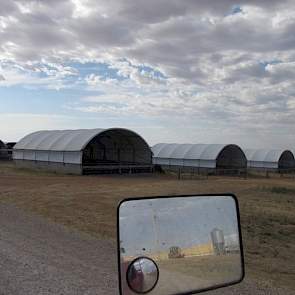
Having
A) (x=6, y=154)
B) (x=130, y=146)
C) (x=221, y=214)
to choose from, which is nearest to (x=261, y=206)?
(x=221, y=214)

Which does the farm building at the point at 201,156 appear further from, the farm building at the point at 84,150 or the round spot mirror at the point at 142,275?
the round spot mirror at the point at 142,275

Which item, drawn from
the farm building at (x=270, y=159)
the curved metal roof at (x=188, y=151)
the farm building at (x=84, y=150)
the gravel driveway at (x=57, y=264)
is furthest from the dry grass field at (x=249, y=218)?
the farm building at (x=270, y=159)

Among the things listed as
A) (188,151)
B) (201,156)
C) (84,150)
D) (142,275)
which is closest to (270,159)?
(188,151)

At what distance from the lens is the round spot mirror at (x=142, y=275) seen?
220 centimetres

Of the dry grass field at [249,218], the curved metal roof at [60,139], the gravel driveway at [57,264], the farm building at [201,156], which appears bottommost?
the dry grass field at [249,218]

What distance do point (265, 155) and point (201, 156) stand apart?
19.4 metres

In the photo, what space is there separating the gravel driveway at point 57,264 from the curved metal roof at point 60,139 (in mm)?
27979

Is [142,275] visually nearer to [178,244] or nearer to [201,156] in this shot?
[178,244]

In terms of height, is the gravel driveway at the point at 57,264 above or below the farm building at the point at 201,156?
below

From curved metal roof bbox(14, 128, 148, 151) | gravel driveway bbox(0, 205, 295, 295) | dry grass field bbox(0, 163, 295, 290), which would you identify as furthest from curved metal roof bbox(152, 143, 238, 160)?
gravel driveway bbox(0, 205, 295, 295)

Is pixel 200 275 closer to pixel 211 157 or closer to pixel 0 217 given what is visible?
pixel 0 217

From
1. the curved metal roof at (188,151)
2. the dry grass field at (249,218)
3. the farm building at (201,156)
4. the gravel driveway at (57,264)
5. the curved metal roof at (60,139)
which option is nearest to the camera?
the gravel driveway at (57,264)

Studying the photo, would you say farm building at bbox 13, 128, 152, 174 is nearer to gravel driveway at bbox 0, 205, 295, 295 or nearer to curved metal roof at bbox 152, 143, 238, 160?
curved metal roof at bbox 152, 143, 238, 160

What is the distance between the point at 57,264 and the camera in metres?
7.88
